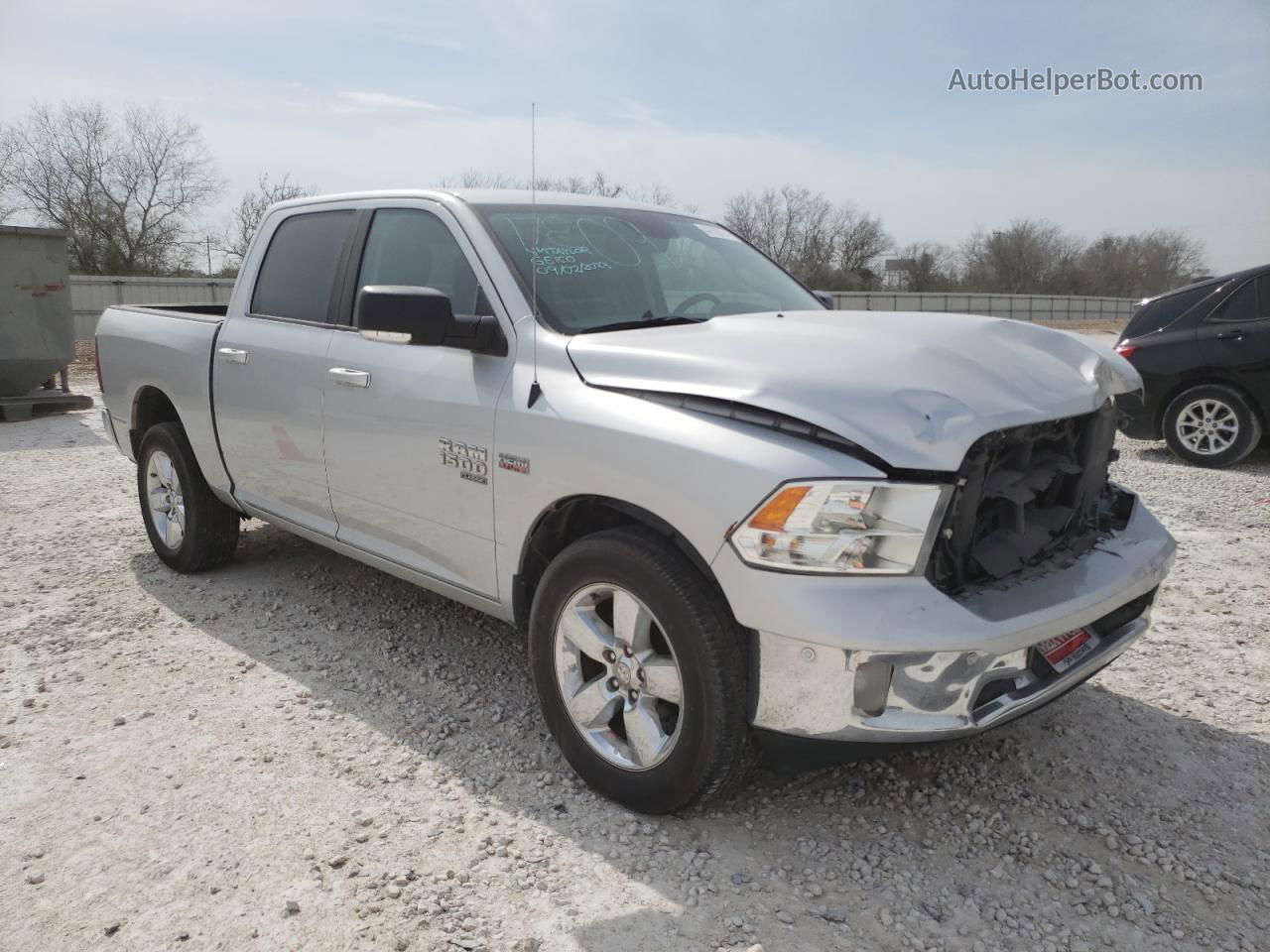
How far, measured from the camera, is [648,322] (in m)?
3.26

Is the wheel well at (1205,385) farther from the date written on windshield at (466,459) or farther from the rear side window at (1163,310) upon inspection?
the date written on windshield at (466,459)

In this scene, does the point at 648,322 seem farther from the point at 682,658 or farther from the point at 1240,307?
the point at 1240,307

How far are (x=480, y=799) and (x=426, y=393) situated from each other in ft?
4.49

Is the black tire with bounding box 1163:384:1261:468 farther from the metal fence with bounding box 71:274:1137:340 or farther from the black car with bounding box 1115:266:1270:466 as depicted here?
the metal fence with bounding box 71:274:1137:340

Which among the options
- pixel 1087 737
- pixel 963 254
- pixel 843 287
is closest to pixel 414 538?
pixel 1087 737

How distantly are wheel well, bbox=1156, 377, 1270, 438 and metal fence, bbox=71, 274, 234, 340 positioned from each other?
2100 cm

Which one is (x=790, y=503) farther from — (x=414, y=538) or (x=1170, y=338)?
(x=1170, y=338)

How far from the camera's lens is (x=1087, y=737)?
10.9 feet

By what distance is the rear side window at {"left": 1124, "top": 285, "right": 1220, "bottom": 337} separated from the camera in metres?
8.01

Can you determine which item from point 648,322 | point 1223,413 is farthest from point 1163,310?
point 648,322

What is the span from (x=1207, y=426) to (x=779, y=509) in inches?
281

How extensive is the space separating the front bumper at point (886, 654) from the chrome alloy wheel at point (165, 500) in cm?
371

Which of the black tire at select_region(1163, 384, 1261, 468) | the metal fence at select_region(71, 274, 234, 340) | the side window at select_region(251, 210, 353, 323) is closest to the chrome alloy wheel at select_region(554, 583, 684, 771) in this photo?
the side window at select_region(251, 210, 353, 323)

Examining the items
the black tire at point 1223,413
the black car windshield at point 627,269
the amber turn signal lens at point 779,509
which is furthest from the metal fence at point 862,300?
the amber turn signal lens at point 779,509
